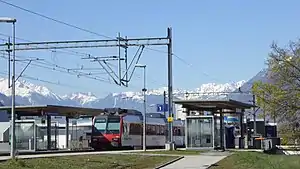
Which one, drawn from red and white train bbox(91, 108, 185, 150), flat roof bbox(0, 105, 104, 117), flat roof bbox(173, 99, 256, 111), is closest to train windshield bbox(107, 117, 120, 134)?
red and white train bbox(91, 108, 185, 150)

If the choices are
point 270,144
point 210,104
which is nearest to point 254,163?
point 210,104

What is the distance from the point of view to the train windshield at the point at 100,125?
55.7 meters

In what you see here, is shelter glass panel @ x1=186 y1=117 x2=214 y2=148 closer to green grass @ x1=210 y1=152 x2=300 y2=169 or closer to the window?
the window

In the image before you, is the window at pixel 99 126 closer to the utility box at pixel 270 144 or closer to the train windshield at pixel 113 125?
the train windshield at pixel 113 125

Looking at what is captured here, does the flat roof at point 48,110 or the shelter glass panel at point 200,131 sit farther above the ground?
the flat roof at point 48,110

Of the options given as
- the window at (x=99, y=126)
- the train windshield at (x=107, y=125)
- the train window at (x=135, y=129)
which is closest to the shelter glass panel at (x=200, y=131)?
the train windshield at (x=107, y=125)

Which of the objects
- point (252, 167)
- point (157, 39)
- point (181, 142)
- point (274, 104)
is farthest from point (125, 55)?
point (181, 142)

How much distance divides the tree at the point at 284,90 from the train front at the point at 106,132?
17005mm

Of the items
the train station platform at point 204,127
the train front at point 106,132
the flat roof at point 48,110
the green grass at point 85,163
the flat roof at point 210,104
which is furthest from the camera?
the train front at point 106,132

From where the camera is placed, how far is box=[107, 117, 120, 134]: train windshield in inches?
2164

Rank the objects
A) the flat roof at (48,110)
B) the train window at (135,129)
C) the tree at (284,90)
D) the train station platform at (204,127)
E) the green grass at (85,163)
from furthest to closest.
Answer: the train window at (135,129) → the flat roof at (48,110) → the train station platform at (204,127) → the tree at (284,90) → the green grass at (85,163)

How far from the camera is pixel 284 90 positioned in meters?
39.7

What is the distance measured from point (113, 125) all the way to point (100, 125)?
1.49m

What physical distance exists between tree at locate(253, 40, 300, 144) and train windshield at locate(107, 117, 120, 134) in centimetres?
1690
